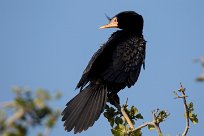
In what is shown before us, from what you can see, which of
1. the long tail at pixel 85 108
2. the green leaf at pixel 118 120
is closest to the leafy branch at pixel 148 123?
the green leaf at pixel 118 120

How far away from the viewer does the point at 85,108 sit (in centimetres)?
485

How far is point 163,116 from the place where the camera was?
2.88 meters

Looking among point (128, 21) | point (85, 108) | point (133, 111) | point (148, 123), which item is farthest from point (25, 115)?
point (128, 21)

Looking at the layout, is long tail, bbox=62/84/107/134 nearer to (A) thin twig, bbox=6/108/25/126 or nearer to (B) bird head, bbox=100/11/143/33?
(B) bird head, bbox=100/11/143/33

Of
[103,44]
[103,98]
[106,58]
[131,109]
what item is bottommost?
[131,109]

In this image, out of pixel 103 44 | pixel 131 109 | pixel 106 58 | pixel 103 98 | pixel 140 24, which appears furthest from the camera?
pixel 140 24

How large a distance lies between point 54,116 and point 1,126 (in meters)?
0.11

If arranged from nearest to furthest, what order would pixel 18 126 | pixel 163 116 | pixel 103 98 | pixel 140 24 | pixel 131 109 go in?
pixel 18 126
pixel 163 116
pixel 131 109
pixel 103 98
pixel 140 24

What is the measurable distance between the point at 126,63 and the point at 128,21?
1.18 metres

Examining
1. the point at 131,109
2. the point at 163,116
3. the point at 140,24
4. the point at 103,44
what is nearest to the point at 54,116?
the point at 163,116

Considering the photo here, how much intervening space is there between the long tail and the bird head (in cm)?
136

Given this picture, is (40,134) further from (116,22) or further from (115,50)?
(116,22)

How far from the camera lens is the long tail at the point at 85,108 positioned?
455 cm

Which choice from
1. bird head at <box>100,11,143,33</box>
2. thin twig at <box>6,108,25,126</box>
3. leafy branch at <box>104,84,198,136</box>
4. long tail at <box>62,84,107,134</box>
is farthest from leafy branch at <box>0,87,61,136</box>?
bird head at <box>100,11,143,33</box>
